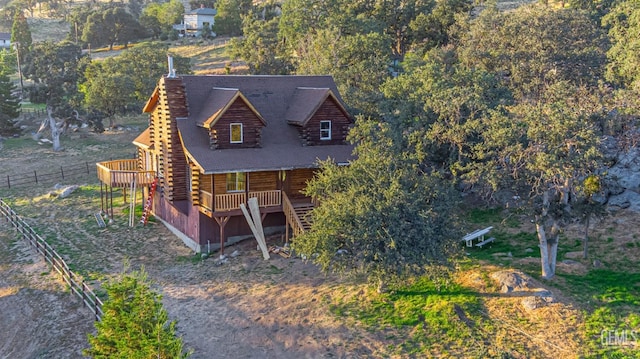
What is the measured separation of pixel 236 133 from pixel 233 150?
97 centimetres

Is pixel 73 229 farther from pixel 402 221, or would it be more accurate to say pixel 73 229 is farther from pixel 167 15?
pixel 167 15

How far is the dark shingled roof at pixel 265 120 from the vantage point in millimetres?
A: 27391

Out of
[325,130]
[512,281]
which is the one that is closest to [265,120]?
[325,130]

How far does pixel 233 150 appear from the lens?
2830cm

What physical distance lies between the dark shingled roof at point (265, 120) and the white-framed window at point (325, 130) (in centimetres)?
60

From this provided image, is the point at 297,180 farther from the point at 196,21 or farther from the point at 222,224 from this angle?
the point at 196,21

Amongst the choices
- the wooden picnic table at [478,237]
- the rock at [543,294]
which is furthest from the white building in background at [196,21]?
the rock at [543,294]

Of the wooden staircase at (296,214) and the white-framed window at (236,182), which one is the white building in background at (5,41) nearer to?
the white-framed window at (236,182)

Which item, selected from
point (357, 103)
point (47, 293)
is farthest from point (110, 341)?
point (357, 103)

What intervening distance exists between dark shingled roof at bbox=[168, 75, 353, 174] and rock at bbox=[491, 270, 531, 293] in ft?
33.7

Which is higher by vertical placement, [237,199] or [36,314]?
[237,199]

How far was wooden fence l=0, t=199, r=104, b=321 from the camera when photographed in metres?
22.2

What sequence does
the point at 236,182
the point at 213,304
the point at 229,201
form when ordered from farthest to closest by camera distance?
the point at 236,182 → the point at 229,201 → the point at 213,304

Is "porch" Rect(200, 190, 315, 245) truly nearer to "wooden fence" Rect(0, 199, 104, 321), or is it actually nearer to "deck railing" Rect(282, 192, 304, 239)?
"deck railing" Rect(282, 192, 304, 239)
